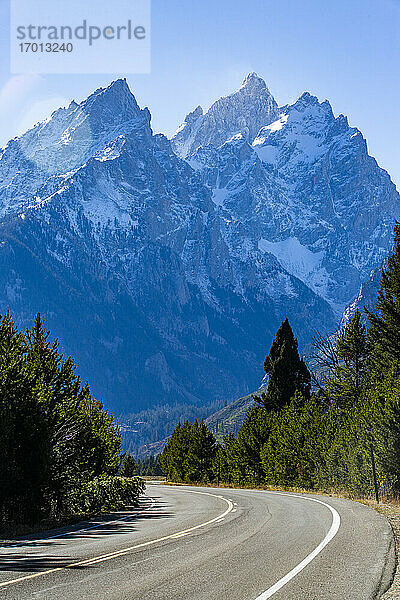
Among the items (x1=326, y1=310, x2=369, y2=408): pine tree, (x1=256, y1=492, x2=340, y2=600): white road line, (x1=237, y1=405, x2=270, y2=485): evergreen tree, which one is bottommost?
(x1=256, y1=492, x2=340, y2=600): white road line

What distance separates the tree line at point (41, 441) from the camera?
19906 mm

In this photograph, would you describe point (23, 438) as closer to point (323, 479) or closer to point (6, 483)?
point (6, 483)

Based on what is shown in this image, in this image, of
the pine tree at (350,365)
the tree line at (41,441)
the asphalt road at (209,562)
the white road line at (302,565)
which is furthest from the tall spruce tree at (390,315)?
the white road line at (302,565)

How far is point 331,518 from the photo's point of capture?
61.5ft

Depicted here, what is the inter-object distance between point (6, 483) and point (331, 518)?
407 inches

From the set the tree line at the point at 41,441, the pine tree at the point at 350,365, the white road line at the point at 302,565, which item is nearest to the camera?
the white road line at the point at 302,565

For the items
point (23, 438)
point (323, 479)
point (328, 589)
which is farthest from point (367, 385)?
point (328, 589)

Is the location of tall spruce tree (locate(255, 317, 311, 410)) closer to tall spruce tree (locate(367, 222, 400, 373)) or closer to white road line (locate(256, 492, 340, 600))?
tall spruce tree (locate(367, 222, 400, 373))

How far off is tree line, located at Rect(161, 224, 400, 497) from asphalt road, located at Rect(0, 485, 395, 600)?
406 inches

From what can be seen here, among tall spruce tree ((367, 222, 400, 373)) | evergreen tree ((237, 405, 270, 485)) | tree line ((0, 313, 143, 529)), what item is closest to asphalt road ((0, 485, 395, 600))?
tree line ((0, 313, 143, 529))

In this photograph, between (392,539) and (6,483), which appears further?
(6,483)

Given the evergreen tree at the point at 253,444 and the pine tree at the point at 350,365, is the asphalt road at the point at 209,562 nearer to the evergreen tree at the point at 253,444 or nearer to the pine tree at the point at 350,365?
the pine tree at the point at 350,365

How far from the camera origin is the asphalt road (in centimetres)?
898

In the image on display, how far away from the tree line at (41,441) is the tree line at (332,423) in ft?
39.7
